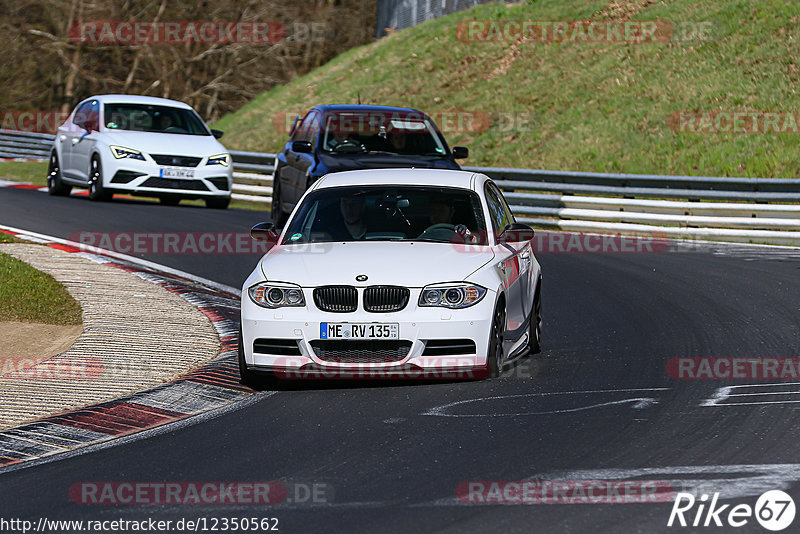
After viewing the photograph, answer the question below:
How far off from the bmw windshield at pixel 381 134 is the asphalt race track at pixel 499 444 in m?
6.11

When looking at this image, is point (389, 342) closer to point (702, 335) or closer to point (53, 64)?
point (702, 335)

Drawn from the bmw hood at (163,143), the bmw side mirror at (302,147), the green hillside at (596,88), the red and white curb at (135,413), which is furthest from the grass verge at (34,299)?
the green hillside at (596,88)

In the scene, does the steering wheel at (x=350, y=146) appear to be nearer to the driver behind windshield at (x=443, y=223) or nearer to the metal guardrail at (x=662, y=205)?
the metal guardrail at (x=662, y=205)

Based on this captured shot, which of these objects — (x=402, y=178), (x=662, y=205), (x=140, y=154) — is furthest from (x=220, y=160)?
(x=402, y=178)

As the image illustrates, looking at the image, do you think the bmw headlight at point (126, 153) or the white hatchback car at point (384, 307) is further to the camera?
the bmw headlight at point (126, 153)

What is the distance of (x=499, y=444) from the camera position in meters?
7.07

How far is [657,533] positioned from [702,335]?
19.2 ft

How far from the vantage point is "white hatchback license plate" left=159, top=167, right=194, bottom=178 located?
2136 cm

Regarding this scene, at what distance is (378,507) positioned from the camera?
19.1 feet

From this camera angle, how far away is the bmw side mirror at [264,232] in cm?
975

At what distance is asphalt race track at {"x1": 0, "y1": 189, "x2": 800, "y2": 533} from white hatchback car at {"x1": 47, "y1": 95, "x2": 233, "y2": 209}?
1133cm

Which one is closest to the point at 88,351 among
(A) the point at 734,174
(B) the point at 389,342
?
(B) the point at 389,342

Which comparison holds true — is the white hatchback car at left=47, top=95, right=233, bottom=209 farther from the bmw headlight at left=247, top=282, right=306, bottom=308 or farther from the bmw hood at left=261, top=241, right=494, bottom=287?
the bmw headlight at left=247, top=282, right=306, bottom=308

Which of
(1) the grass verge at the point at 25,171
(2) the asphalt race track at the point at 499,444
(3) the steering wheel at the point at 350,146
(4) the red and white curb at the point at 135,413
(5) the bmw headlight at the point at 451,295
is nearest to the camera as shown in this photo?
(2) the asphalt race track at the point at 499,444
